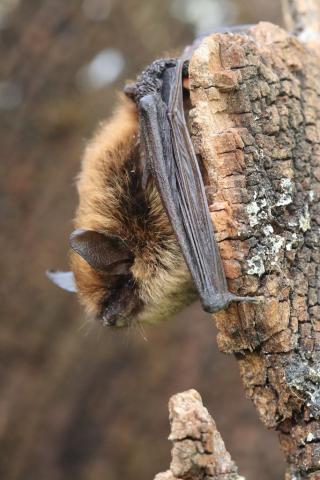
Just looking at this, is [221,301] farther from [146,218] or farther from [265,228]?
[146,218]

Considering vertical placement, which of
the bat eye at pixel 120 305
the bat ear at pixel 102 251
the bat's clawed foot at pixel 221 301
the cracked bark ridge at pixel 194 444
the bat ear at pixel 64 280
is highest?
the bat ear at pixel 64 280

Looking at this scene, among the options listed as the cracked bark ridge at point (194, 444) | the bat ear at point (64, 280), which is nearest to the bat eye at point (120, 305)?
the bat ear at point (64, 280)

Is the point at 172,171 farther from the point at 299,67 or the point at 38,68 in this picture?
the point at 38,68

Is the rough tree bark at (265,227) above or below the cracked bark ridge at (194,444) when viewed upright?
above

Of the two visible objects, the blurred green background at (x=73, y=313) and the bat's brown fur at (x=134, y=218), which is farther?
the blurred green background at (x=73, y=313)

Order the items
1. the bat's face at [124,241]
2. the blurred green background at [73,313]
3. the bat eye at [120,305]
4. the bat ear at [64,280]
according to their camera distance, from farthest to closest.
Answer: the blurred green background at [73,313] → the bat ear at [64,280] → the bat eye at [120,305] → the bat's face at [124,241]

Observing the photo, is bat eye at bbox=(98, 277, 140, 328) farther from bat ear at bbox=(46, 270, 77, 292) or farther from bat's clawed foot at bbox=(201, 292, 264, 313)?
bat's clawed foot at bbox=(201, 292, 264, 313)

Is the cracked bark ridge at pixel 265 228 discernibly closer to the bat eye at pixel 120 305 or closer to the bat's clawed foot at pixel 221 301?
the bat's clawed foot at pixel 221 301

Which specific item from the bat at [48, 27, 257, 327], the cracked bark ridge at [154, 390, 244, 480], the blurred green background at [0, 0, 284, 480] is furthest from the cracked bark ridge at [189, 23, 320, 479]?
the blurred green background at [0, 0, 284, 480]
